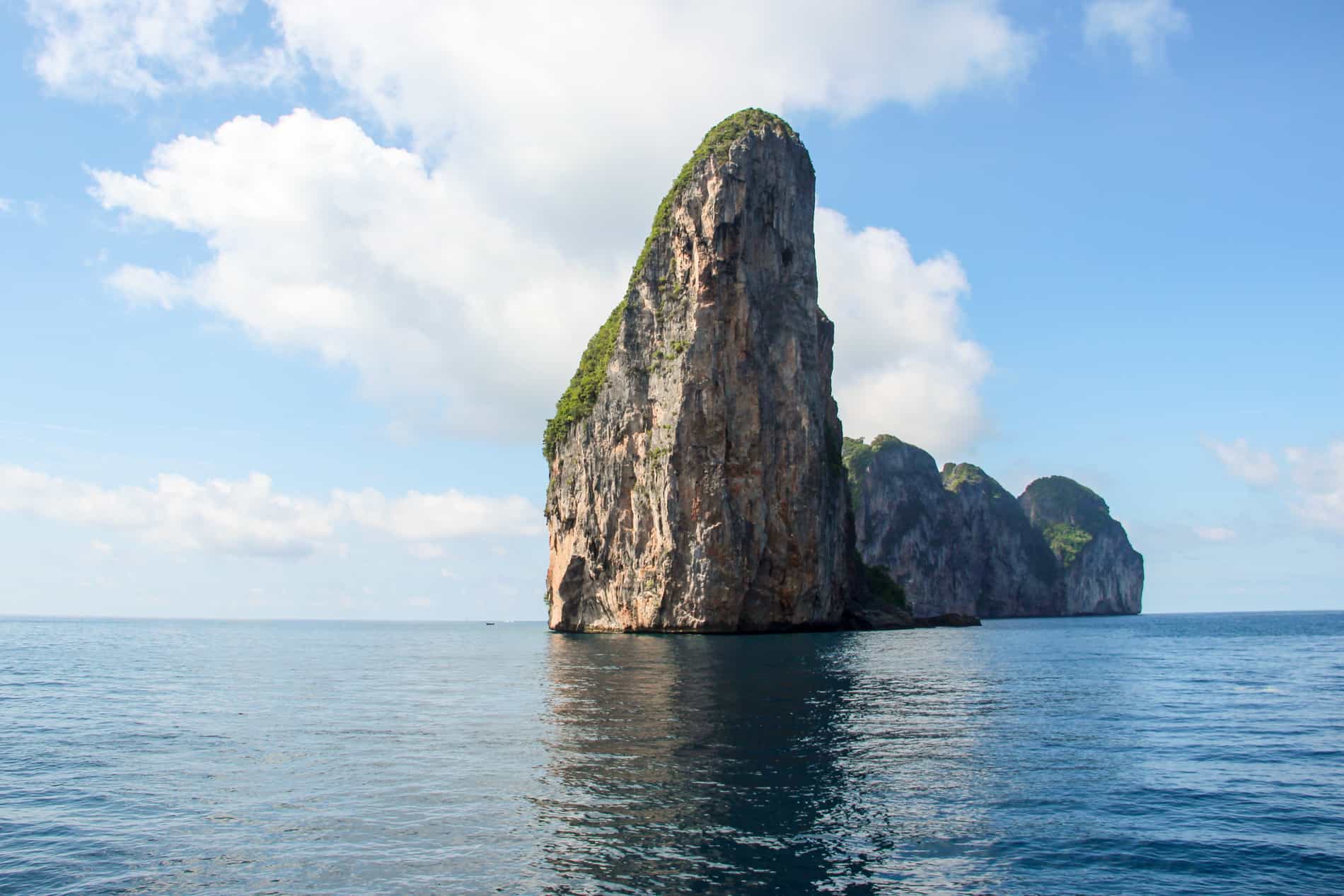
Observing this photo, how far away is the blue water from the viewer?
1323cm

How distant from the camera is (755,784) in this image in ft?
60.4

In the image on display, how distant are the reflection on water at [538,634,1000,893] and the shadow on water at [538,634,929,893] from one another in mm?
44

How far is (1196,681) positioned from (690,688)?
74.5 ft

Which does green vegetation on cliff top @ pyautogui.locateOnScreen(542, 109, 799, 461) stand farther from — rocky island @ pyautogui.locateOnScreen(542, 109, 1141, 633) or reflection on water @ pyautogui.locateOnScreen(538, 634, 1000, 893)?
reflection on water @ pyautogui.locateOnScreen(538, 634, 1000, 893)

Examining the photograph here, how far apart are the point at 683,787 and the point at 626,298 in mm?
74603

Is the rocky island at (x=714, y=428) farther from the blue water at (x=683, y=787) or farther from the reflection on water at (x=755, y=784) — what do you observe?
the reflection on water at (x=755, y=784)

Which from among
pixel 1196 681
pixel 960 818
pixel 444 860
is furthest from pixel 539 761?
pixel 1196 681

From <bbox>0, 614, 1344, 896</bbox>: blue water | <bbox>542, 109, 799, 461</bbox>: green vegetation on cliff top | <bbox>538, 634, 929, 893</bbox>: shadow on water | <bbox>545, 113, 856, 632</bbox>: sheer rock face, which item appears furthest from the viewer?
<bbox>542, 109, 799, 461</bbox>: green vegetation on cliff top

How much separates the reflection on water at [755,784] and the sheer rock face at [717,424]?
40709mm

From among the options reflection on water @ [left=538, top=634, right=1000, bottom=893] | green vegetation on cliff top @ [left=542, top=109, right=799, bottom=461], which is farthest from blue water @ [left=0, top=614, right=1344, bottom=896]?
green vegetation on cliff top @ [left=542, top=109, right=799, bottom=461]

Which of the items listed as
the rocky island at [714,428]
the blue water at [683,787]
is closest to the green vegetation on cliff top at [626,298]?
the rocky island at [714,428]

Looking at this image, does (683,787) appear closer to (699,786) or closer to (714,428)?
(699,786)

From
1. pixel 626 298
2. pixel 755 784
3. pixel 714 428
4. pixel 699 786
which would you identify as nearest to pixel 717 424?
pixel 714 428

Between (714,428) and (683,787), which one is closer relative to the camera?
(683,787)
